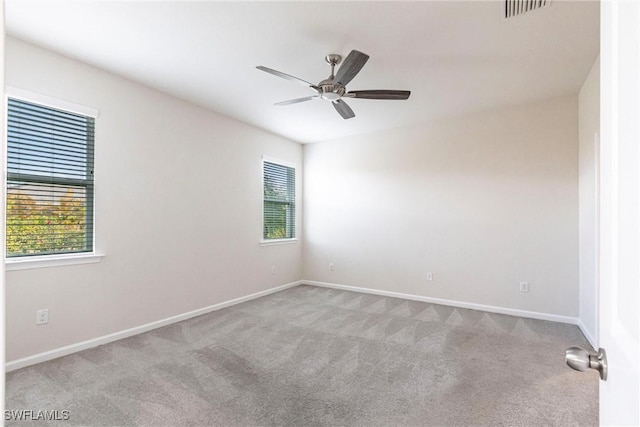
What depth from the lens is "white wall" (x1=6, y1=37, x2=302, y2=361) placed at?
273cm

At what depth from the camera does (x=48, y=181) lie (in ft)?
9.09

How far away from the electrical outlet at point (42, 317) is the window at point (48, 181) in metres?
0.48

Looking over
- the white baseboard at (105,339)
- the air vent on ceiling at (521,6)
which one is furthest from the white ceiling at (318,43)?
the white baseboard at (105,339)

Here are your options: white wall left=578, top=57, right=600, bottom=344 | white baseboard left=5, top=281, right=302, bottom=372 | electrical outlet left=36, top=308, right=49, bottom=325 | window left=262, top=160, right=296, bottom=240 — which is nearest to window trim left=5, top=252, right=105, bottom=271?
electrical outlet left=36, top=308, right=49, bottom=325

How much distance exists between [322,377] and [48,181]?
110 inches

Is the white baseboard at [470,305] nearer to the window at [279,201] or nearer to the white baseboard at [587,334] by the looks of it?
the white baseboard at [587,334]

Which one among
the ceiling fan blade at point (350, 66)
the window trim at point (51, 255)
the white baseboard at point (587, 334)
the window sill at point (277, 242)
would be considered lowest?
the white baseboard at point (587, 334)

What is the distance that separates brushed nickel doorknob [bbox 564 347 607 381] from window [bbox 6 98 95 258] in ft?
11.3

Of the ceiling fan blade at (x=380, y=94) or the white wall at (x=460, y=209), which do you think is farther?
the white wall at (x=460, y=209)

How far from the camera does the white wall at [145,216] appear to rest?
2.73m

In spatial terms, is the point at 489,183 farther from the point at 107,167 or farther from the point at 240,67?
the point at 107,167

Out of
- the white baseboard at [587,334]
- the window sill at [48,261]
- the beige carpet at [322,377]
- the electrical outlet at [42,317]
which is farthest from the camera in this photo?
the white baseboard at [587,334]

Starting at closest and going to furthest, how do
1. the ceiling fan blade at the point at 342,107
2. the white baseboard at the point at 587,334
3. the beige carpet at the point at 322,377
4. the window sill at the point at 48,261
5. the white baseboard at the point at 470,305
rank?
the beige carpet at the point at 322,377 → the window sill at the point at 48,261 → the ceiling fan blade at the point at 342,107 → the white baseboard at the point at 587,334 → the white baseboard at the point at 470,305

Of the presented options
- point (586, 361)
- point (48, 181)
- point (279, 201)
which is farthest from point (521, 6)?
point (279, 201)
